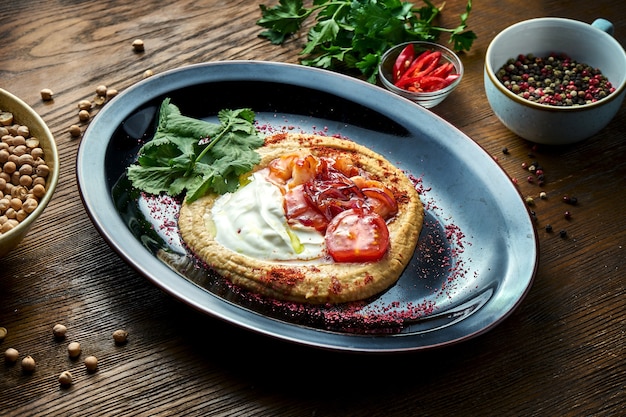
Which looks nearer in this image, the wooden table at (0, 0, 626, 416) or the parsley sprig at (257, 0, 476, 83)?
the wooden table at (0, 0, 626, 416)

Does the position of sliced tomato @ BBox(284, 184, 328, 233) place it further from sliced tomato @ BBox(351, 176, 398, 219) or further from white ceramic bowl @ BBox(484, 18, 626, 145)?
white ceramic bowl @ BBox(484, 18, 626, 145)

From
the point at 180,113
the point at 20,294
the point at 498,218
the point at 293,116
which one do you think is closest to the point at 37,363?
the point at 20,294

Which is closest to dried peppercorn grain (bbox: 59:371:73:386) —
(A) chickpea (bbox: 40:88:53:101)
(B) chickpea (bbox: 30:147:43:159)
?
(B) chickpea (bbox: 30:147:43:159)

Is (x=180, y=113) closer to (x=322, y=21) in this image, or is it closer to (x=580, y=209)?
(x=322, y=21)

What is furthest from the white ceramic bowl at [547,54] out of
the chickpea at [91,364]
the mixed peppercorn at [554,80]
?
the chickpea at [91,364]

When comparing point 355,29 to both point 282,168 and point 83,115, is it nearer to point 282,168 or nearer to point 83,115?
point 282,168

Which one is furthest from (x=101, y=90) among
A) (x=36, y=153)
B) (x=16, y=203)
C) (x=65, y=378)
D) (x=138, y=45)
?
(x=65, y=378)

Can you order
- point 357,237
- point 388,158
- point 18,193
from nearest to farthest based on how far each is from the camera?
point 357,237 < point 18,193 < point 388,158
